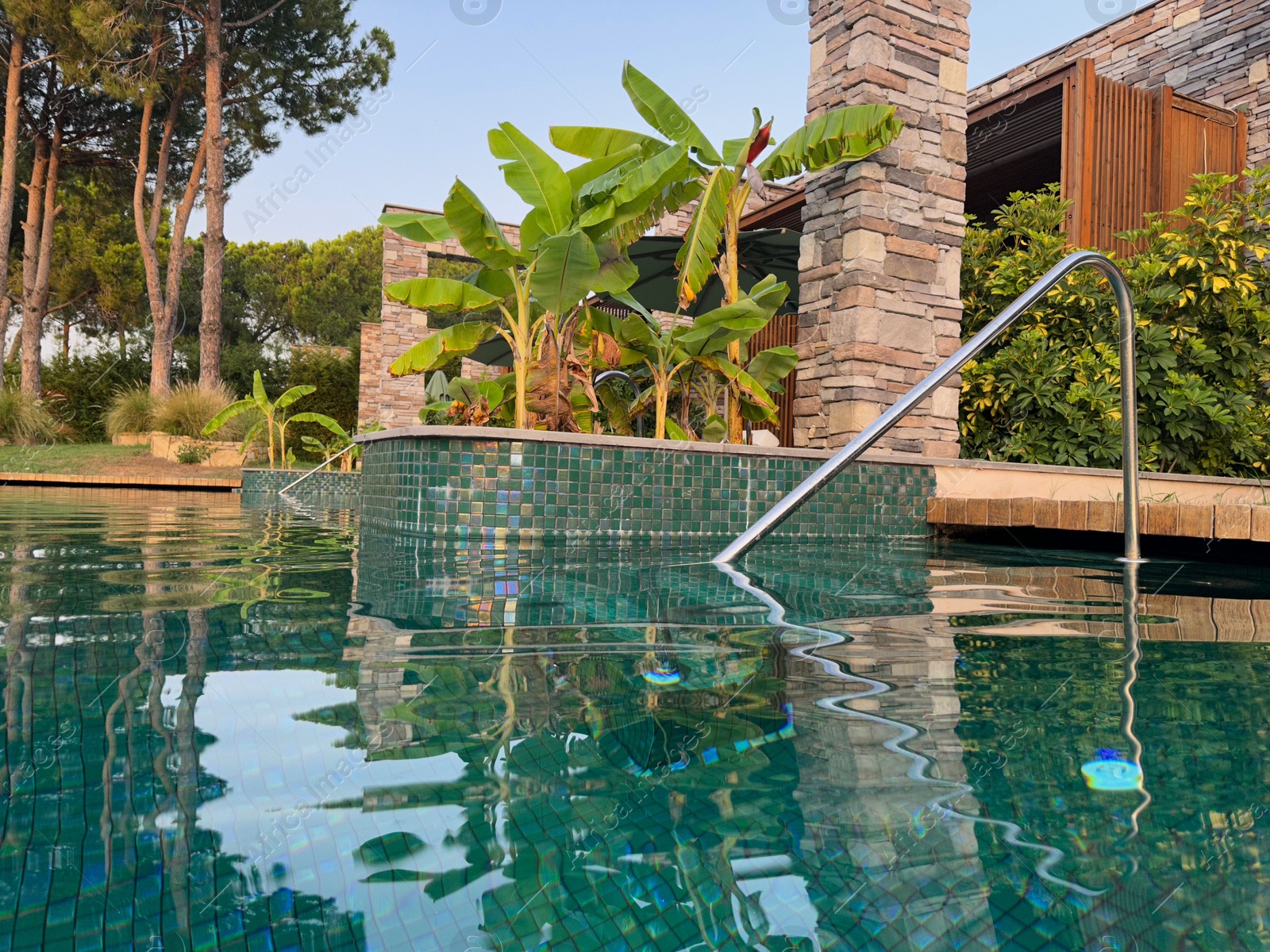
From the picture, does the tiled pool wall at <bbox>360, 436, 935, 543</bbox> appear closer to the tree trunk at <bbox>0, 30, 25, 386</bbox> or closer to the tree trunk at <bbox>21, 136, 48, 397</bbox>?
the tree trunk at <bbox>0, 30, 25, 386</bbox>

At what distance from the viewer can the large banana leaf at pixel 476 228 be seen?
14.7 feet

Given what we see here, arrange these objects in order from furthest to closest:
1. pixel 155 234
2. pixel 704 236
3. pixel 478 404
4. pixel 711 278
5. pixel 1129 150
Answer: pixel 155 234 → pixel 711 278 → pixel 1129 150 → pixel 704 236 → pixel 478 404

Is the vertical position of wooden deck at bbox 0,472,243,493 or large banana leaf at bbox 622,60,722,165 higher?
large banana leaf at bbox 622,60,722,165

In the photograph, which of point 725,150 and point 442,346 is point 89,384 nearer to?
point 442,346

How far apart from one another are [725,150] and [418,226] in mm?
2255

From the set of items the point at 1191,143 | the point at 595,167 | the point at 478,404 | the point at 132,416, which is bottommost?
the point at 478,404

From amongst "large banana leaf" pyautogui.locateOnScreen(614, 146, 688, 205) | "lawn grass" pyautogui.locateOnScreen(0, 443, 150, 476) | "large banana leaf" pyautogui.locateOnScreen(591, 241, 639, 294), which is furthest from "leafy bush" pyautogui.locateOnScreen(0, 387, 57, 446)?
"large banana leaf" pyautogui.locateOnScreen(614, 146, 688, 205)

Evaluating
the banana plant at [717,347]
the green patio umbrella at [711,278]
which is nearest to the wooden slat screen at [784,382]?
the green patio umbrella at [711,278]

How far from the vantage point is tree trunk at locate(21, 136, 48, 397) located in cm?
1919

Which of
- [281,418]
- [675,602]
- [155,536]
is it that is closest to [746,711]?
[675,602]

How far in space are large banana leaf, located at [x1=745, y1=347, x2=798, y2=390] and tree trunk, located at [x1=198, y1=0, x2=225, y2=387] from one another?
46.4 feet

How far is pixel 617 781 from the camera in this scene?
0.94m

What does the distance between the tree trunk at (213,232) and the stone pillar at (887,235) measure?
1444 cm

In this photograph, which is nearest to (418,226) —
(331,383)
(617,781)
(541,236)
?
(541,236)
